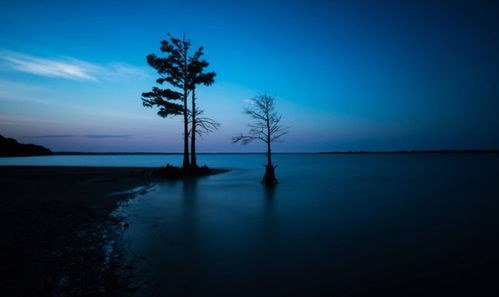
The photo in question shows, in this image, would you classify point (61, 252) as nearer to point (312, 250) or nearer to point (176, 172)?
point (312, 250)

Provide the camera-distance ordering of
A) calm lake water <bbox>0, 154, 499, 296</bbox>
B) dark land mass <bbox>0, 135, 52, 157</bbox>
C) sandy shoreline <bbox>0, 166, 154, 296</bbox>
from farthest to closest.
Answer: dark land mass <bbox>0, 135, 52, 157</bbox>, calm lake water <bbox>0, 154, 499, 296</bbox>, sandy shoreline <bbox>0, 166, 154, 296</bbox>

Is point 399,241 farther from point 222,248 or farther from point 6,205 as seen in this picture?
point 6,205

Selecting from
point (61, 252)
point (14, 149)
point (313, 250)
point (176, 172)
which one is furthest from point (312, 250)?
point (14, 149)

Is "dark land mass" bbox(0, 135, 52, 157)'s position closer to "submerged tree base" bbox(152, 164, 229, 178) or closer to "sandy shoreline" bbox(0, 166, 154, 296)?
"submerged tree base" bbox(152, 164, 229, 178)

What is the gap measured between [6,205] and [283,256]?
38.5ft

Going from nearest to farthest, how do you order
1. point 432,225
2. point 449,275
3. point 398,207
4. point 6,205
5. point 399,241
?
point 449,275, point 399,241, point 432,225, point 6,205, point 398,207

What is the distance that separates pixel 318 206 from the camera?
12.7 metres

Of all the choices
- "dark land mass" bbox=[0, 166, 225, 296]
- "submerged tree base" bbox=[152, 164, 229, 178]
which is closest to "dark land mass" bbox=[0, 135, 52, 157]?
"submerged tree base" bbox=[152, 164, 229, 178]

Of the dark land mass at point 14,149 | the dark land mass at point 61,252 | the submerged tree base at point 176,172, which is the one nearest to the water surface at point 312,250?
the dark land mass at point 61,252

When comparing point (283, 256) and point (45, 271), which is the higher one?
point (45, 271)

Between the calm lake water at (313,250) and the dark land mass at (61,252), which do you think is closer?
the dark land mass at (61,252)

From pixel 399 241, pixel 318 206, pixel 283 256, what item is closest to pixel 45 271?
pixel 283 256

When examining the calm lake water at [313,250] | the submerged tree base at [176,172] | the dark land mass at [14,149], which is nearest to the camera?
the calm lake water at [313,250]

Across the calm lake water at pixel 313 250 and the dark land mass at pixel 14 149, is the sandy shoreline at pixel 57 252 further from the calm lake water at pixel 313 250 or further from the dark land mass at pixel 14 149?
the dark land mass at pixel 14 149
